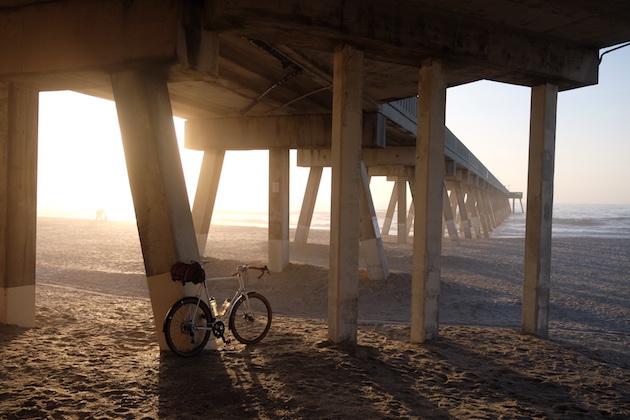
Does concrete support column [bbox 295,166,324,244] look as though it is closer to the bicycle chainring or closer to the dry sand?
the dry sand

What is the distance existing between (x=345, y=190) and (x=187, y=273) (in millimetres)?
2303

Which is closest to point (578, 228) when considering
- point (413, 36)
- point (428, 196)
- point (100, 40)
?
point (428, 196)

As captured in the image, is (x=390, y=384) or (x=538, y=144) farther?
(x=538, y=144)

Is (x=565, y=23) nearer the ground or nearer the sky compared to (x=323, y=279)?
nearer the sky

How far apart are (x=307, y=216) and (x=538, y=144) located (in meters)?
14.9

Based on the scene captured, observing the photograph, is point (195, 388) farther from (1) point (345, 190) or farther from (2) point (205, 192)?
(2) point (205, 192)

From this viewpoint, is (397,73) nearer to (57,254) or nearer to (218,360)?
(218,360)

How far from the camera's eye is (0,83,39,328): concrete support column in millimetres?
7738

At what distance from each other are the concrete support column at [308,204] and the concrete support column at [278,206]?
22.5 ft

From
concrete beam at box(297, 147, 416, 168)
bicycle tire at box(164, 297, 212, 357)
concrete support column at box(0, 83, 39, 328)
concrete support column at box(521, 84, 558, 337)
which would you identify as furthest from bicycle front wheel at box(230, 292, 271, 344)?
concrete beam at box(297, 147, 416, 168)

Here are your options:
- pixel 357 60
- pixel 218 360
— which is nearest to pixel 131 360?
pixel 218 360

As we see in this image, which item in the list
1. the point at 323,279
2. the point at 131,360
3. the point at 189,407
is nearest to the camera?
the point at 189,407

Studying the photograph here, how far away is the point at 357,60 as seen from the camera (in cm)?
712

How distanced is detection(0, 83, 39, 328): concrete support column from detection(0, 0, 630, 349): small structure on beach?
0.02 m
